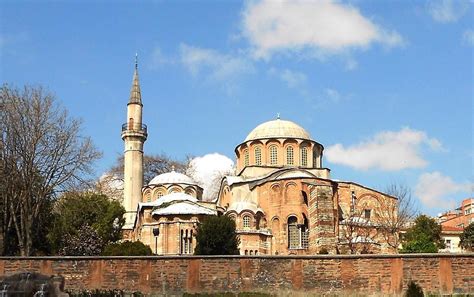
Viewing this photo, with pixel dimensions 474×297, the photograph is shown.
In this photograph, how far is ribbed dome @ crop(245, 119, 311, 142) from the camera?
1690 inches

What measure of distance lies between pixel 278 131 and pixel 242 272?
24.6 meters

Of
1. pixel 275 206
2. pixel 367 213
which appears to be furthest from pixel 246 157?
pixel 367 213

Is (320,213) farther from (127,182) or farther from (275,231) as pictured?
(127,182)

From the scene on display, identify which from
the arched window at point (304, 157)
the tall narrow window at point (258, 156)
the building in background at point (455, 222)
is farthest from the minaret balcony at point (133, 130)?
the building in background at point (455, 222)

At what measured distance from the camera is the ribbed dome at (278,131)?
4294 cm

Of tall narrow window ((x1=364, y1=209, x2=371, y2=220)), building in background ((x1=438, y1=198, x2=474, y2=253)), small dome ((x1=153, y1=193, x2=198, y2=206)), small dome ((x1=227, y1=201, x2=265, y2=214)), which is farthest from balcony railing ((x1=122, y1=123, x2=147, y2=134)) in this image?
building in background ((x1=438, y1=198, x2=474, y2=253))

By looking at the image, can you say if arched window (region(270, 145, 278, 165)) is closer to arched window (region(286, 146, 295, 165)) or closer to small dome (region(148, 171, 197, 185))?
arched window (region(286, 146, 295, 165))

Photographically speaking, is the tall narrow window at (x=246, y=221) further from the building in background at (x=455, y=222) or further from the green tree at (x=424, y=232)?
the building in background at (x=455, y=222)

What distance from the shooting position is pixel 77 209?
31.0 meters

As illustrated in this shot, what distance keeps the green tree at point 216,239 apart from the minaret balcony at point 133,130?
23.9 m

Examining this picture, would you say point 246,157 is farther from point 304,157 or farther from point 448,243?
point 448,243

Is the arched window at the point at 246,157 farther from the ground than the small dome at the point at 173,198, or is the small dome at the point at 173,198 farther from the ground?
the arched window at the point at 246,157

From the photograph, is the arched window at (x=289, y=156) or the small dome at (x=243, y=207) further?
the arched window at (x=289, y=156)

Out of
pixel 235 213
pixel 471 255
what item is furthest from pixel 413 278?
pixel 235 213
